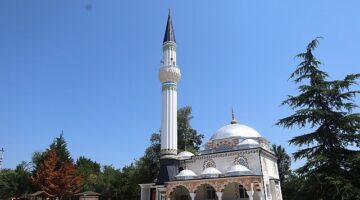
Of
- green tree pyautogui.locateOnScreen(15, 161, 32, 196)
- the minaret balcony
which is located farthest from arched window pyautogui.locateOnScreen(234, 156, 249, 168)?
green tree pyautogui.locateOnScreen(15, 161, 32, 196)

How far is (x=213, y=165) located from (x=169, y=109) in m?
6.11

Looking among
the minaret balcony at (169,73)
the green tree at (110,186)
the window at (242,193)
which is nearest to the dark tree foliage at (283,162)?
the window at (242,193)

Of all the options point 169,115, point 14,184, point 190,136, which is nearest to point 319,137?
point 169,115

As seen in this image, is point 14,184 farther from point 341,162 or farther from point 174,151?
point 341,162

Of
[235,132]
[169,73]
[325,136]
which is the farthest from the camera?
[169,73]

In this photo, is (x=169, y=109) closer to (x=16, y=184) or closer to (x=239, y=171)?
(x=239, y=171)

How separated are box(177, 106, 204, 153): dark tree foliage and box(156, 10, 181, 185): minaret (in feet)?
33.8

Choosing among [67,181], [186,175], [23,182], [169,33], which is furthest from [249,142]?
[23,182]

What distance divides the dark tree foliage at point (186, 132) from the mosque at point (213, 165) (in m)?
9.27

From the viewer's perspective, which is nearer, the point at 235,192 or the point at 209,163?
the point at 235,192

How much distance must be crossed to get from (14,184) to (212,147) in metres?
24.5

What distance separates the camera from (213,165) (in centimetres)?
2255

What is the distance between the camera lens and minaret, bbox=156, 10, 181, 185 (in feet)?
76.3

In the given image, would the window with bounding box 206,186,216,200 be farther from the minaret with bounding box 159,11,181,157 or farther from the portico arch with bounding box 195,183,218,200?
the minaret with bounding box 159,11,181,157
